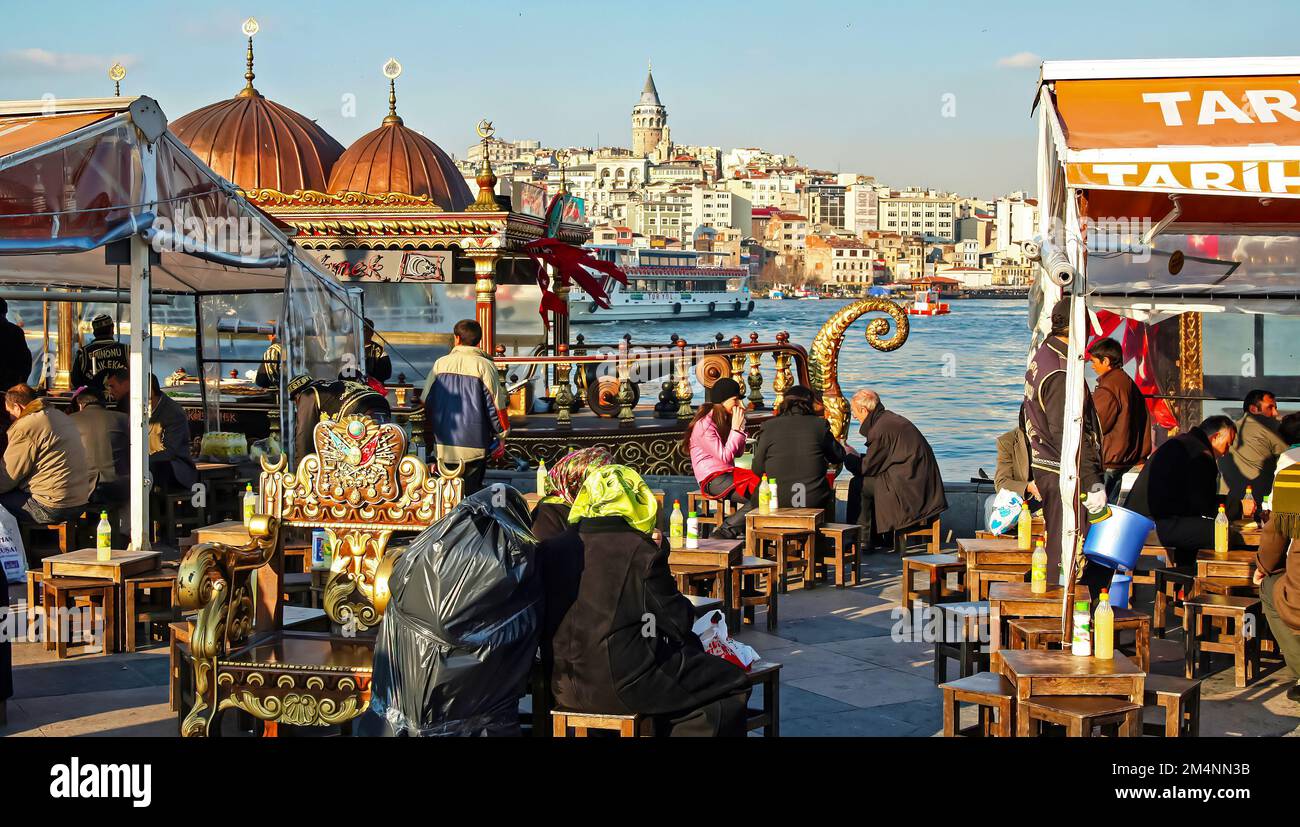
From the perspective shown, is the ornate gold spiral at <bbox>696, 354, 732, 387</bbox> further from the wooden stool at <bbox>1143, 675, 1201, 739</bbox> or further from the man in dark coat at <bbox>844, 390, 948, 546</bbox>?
the wooden stool at <bbox>1143, 675, 1201, 739</bbox>

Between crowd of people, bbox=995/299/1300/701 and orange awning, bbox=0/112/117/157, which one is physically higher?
orange awning, bbox=0/112/117/157

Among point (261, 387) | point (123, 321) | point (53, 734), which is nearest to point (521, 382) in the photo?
point (261, 387)

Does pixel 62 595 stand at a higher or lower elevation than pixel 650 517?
lower

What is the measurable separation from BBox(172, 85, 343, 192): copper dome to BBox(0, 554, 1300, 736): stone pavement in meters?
10.4

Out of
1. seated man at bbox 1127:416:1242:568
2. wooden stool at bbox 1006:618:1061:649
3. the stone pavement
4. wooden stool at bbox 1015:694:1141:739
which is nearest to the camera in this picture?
wooden stool at bbox 1015:694:1141:739

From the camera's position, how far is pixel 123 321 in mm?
17391

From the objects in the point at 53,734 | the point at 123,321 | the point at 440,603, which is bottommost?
the point at 53,734

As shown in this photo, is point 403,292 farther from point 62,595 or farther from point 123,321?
point 62,595

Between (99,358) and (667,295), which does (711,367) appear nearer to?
(99,358)

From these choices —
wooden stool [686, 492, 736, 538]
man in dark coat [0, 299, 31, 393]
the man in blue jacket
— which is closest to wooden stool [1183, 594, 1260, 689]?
wooden stool [686, 492, 736, 538]

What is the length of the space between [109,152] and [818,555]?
5.83 m

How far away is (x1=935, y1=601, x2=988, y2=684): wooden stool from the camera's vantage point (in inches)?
295

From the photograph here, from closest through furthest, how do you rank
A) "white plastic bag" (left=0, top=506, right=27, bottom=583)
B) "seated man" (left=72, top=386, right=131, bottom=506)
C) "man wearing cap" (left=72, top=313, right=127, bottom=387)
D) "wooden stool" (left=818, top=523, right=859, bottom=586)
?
1. "white plastic bag" (left=0, top=506, right=27, bottom=583)
2. "seated man" (left=72, top=386, right=131, bottom=506)
3. "wooden stool" (left=818, top=523, right=859, bottom=586)
4. "man wearing cap" (left=72, top=313, right=127, bottom=387)

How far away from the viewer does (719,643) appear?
6352 mm
